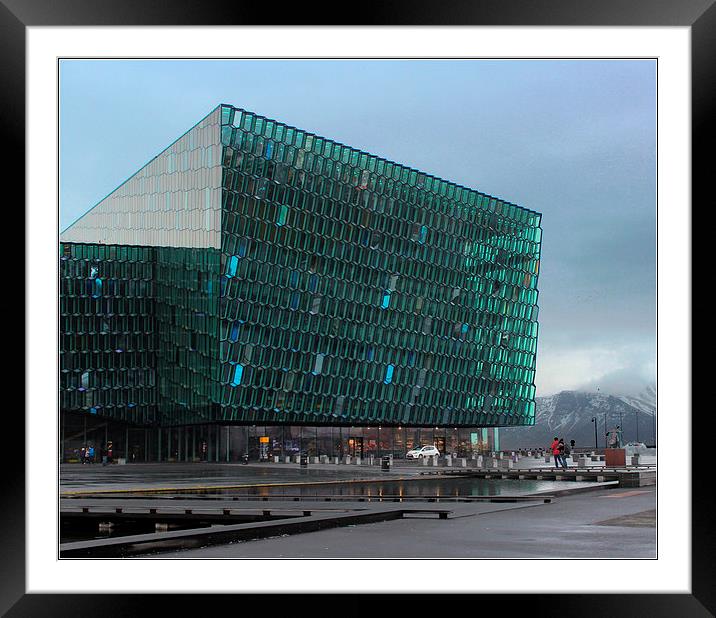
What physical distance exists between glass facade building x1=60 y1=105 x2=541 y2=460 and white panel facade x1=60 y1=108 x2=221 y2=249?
168 mm

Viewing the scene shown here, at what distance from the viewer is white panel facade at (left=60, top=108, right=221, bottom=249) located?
60375mm

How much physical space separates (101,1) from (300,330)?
5836 cm

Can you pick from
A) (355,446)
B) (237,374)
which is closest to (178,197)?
(237,374)

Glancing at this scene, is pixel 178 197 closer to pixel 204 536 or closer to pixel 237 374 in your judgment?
pixel 237 374

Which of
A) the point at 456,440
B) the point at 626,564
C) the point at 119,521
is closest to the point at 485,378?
the point at 456,440

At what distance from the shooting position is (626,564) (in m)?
8.66

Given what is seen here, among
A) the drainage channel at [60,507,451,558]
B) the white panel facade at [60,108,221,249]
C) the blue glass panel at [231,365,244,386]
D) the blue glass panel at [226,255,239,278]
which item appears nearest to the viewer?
the drainage channel at [60,507,451,558]

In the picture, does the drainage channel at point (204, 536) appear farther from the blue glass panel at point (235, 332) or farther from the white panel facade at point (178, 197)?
the white panel facade at point (178, 197)

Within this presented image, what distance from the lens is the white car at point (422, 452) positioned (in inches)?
2904

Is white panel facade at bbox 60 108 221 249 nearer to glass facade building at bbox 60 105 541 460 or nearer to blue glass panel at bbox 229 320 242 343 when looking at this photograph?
glass facade building at bbox 60 105 541 460

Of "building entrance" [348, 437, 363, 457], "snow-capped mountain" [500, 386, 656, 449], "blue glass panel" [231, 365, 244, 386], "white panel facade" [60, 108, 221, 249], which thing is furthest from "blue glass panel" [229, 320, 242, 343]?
"snow-capped mountain" [500, 386, 656, 449]

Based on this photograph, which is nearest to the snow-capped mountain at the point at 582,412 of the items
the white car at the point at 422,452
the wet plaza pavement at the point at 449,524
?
the white car at the point at 422,452

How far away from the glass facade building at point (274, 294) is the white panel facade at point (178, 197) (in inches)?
6.6

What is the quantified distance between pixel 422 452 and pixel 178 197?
90.9ft
